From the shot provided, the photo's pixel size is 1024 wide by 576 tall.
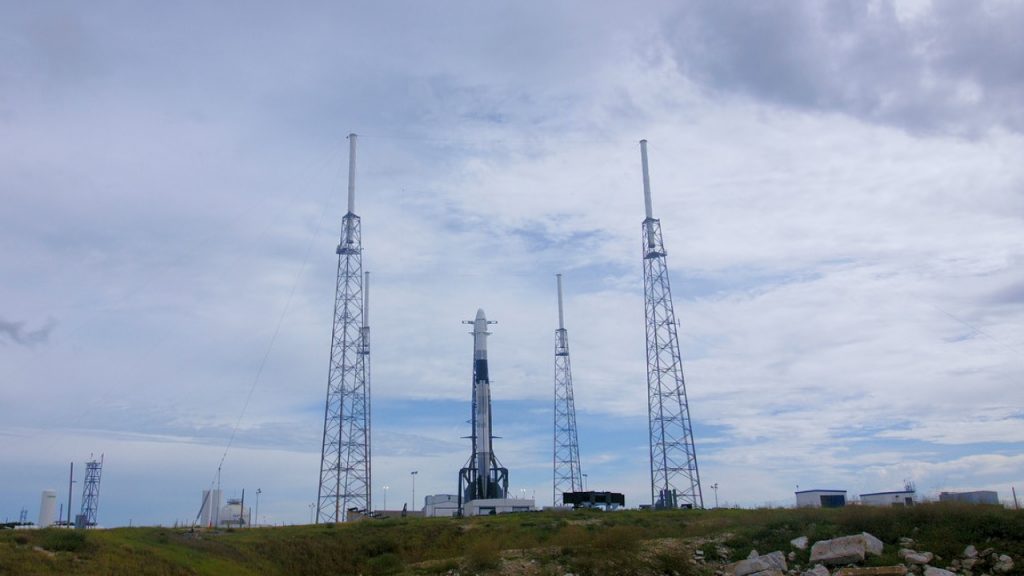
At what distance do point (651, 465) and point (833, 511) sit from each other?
794 inches

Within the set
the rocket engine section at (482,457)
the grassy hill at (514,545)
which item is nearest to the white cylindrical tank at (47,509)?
the grassy hill at (514,545)

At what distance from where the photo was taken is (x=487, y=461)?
75.5 metres

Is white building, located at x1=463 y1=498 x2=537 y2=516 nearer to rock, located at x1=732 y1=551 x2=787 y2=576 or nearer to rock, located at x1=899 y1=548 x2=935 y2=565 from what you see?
rock, located at x1=732 y1=551 x2=787 y2=576

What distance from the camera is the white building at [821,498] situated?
183 feet

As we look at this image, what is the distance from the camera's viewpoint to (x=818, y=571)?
3388cm

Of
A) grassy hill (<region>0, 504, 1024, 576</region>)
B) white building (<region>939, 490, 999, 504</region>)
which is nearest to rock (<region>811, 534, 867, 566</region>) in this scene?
grassy hill (<region>0, 504, 1024, 576</region>)

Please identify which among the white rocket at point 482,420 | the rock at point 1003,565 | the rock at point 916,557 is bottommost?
the rock at point 1003,565

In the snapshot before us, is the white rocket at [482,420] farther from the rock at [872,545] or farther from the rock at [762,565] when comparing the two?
the rock at [872,545]

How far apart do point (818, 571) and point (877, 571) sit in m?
2.09

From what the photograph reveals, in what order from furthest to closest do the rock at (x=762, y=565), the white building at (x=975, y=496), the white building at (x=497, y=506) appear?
the white building at (x=497, y=506) < the white building at (x=975, y=496) < the rock at (x=762, y=565)

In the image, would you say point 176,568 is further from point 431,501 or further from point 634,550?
point 431,501

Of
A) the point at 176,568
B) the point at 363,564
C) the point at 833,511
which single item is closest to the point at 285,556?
the point at 363,564

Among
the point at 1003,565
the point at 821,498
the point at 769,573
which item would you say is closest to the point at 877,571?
the point at 769,573

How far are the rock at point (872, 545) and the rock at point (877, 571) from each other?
132cm
